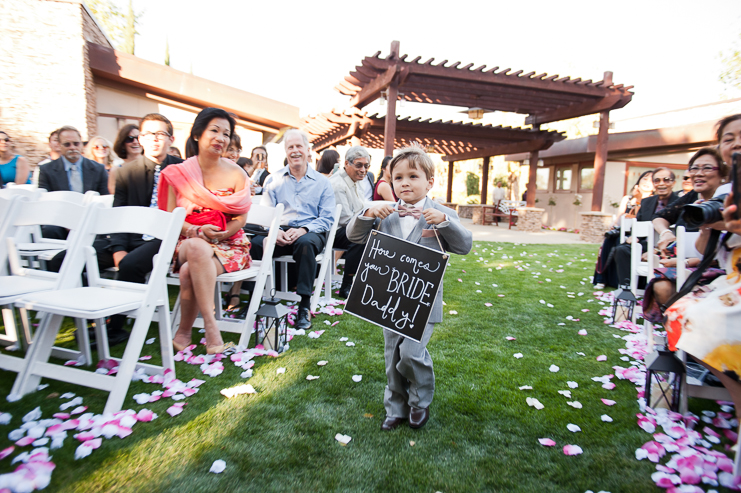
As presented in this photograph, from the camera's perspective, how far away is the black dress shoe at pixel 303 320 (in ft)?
12.0

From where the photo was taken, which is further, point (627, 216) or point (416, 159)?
point (627, 216)

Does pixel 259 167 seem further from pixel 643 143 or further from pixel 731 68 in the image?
Result: pixel 731 68

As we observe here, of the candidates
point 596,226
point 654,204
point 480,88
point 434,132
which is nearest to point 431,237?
point 654,204

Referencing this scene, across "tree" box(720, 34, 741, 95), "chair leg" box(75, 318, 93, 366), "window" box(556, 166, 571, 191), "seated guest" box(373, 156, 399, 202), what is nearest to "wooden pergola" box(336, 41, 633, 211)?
"seated guest" box(373, 156, 399, 202)

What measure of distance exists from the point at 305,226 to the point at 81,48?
24.8ft

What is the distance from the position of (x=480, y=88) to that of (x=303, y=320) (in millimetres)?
9001

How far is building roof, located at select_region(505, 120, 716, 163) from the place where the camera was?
14156mm

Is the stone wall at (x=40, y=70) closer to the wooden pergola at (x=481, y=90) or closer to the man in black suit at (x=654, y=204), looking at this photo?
the wooden pergola at (x=481, y=90)

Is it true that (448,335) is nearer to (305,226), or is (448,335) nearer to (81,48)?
(305,226)

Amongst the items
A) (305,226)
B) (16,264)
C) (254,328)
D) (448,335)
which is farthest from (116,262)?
(448,335)

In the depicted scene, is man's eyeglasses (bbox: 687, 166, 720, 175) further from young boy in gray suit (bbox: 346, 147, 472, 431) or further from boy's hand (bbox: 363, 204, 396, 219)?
boy's hand (bbox: 363, 204, 396, 219)

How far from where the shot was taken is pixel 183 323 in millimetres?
3086

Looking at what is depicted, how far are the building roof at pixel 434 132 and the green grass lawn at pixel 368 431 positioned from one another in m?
10.1

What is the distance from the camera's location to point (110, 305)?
7.05 feet
